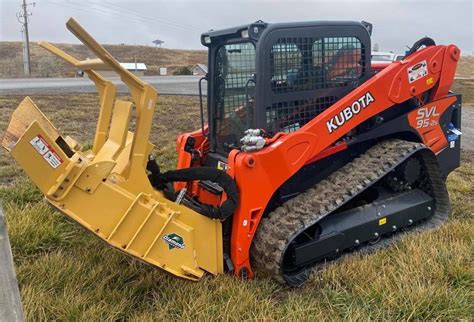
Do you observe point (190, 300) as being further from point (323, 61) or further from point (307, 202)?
point (323, 61)

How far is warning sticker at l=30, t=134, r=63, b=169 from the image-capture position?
3.01 meters

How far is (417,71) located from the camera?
4.68 meters

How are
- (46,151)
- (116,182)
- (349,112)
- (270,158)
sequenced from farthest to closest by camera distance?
(349,112)
(270,158)
(116,182)
(46,151)

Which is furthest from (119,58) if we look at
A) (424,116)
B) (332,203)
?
(332,203)

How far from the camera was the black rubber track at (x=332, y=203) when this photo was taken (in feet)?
12.3

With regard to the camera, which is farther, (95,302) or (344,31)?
(344,31)

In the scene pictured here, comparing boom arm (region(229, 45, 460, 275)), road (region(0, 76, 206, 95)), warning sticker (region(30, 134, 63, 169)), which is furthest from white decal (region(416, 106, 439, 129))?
road (region(0, 76, 206, 95))

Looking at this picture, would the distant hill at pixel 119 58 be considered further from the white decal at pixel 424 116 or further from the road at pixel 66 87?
the white decal at pixel 424 116

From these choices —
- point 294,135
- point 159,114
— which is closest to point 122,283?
point 294,135

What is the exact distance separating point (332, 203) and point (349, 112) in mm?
797

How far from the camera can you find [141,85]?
3.37 meters

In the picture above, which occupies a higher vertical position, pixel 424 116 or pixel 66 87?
pixel 424 116

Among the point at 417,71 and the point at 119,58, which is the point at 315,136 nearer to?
the point at 417,71

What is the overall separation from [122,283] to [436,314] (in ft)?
7.08
